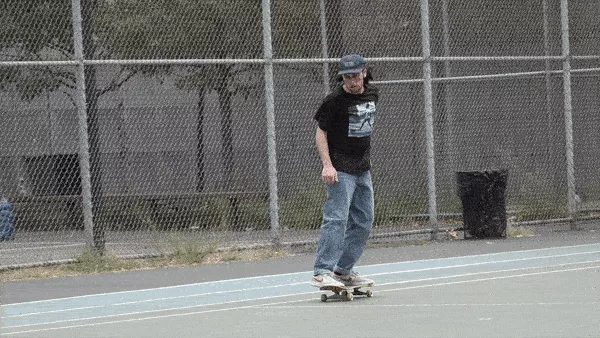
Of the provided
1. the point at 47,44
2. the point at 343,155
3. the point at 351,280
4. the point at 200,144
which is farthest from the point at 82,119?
the point at 200,144

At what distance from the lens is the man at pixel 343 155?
11000 mm

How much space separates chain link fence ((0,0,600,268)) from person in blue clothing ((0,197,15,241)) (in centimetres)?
20

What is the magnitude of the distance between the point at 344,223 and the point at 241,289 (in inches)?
67.7

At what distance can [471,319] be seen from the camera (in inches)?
359

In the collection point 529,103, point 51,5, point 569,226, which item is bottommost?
point 569,226

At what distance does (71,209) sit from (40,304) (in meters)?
8.42

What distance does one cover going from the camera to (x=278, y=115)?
2194cm

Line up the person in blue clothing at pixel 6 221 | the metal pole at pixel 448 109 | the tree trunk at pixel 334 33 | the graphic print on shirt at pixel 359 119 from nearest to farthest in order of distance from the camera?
the graphic print on shirt at pixel 359 119, the tree trunk at pixel 334 33, the person in blue clothing at pixel 6 221, the metal pole at pixel 448 109

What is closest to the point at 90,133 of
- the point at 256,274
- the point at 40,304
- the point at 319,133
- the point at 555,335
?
the point at 256,274

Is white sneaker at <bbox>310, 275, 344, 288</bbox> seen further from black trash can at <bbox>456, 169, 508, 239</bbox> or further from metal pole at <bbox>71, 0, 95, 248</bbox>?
black trash can at <bbox>456, 169, 508, 239</bbox>

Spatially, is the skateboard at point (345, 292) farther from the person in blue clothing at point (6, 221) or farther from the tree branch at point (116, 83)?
the tree branch at point (116, 83)

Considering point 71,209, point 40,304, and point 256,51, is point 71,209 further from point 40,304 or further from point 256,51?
point 40,304

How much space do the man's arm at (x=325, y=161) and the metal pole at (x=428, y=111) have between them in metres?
6.54

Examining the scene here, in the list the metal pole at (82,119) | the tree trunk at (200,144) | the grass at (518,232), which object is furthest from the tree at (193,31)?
the metal pole at (82,119)
